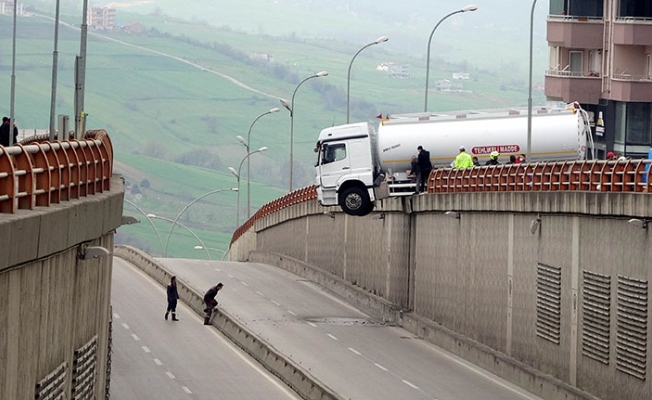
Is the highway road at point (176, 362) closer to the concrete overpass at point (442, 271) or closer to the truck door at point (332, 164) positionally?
the concrete overpass at point (442, 271)

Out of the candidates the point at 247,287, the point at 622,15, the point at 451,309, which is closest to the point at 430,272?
the point at 451,309

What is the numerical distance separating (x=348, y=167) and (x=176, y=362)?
38.1 ft

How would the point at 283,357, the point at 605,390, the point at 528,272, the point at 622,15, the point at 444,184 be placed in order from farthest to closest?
the point at 622,15, the point at 444,184, the point at 528,272, the point at 283,357, the point at 605,390

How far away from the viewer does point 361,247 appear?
186 feet

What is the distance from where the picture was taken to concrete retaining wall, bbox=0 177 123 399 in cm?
1620

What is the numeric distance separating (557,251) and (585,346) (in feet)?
10.5

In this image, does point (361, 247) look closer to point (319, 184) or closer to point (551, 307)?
point (319, 184)

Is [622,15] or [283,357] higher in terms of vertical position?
[622,15]

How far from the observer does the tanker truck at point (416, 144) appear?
46250mm

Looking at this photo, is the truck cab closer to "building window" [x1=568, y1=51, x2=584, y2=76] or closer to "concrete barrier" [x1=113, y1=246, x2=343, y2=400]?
"concrete barrier" [x1=113, y1=246, x2=343, y2=400]

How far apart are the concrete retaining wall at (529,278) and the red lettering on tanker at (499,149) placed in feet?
6.82

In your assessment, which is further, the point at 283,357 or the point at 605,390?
the point at 283,357

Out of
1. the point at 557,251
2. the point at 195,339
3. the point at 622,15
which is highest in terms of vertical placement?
the point at 622,15

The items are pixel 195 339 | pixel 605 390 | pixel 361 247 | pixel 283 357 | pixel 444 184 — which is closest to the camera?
pixel 605 390
